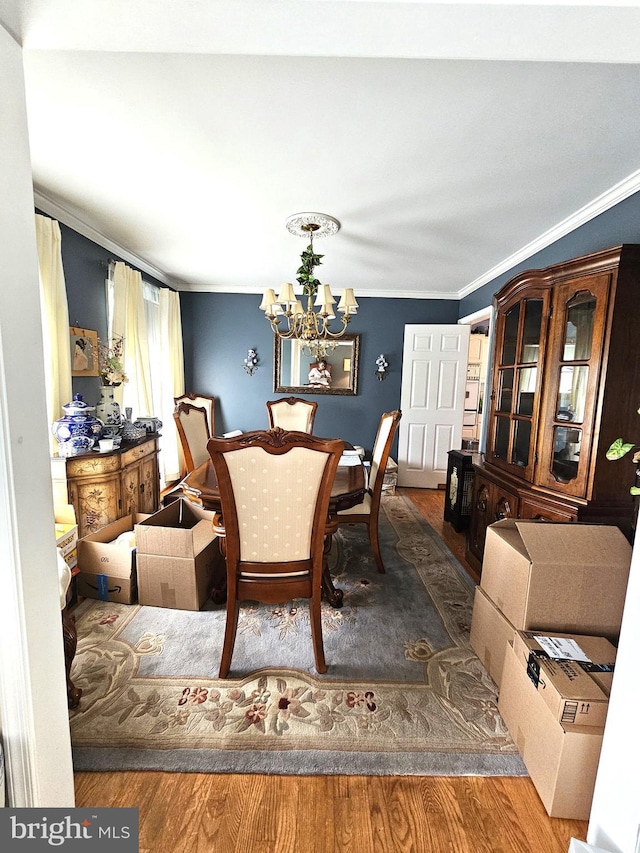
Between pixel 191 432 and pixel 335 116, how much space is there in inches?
86.2

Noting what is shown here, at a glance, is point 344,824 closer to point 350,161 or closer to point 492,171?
point 350,161

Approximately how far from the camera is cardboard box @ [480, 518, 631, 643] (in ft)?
4.55

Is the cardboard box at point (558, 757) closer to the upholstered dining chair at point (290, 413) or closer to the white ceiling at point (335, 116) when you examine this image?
the white ceiling at point (335, 116)

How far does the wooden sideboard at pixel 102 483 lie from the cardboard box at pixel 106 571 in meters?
0.23

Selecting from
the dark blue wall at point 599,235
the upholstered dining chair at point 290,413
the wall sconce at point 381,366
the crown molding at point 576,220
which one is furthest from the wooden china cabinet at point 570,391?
the wall sconce at point 381,366

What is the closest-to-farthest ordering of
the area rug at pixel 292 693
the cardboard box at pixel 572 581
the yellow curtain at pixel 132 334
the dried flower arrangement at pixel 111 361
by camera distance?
the area rug at pixel 292 693, the cardboard box at pixel 572 581, the dried flower arrangement at pixel 111 361, the yellow curtain at pixel 132 334

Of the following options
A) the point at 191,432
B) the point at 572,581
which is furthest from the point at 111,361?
the point at 572,581

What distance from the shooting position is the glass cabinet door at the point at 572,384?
1740mm

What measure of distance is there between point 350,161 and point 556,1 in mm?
1293

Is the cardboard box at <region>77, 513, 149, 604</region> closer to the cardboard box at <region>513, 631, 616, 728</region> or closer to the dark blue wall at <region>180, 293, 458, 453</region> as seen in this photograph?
the cardboard box at <region>513, 631, 616, 728</region>

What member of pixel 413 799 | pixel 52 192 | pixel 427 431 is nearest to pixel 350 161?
pixel 52 192

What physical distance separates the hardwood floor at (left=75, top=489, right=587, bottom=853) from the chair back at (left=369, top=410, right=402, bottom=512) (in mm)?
1445

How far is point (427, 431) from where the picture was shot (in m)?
4.64

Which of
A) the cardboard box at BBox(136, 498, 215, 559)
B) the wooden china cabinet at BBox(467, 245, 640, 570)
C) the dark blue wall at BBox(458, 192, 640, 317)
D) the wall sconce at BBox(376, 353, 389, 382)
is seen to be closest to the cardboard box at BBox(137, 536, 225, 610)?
the cardboard box at BBox(136, 498, 215, 559)
